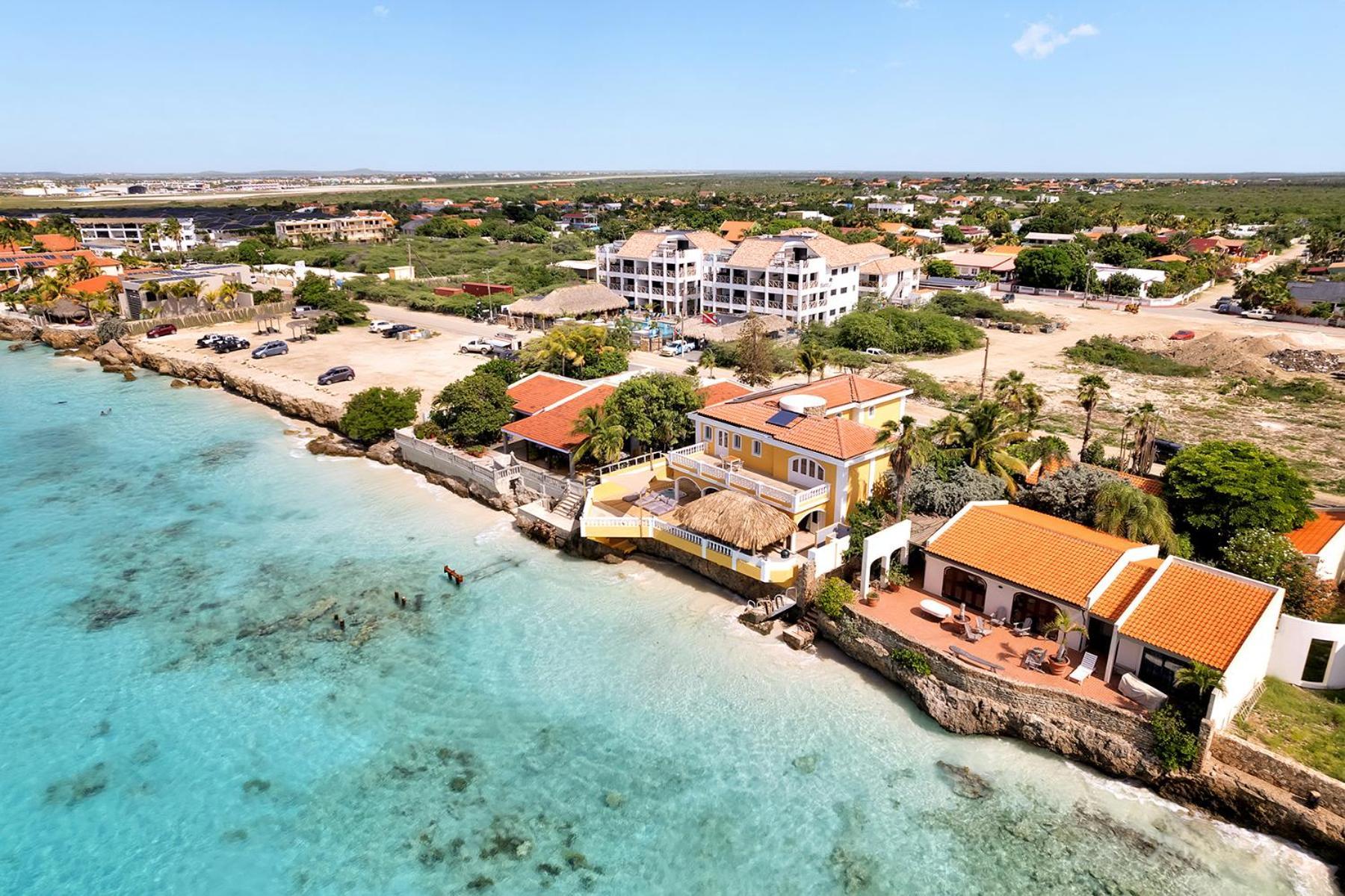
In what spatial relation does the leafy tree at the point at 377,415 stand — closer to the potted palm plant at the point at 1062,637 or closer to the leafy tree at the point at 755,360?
the leafy tree at the point at 755,360

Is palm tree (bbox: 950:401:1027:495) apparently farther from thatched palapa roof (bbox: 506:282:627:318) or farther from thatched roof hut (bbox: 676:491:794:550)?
thatched palapa roof (bbox: 506:282:627:318)

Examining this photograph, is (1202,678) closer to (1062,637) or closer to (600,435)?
(1062,637)

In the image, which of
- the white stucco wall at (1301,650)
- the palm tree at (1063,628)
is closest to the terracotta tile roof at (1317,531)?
the white stucco wall at (1301,650)

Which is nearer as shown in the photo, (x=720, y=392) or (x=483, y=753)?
(x=483, y=753)

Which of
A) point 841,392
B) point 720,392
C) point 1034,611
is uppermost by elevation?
point 841,392

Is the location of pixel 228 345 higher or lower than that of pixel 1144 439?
lower

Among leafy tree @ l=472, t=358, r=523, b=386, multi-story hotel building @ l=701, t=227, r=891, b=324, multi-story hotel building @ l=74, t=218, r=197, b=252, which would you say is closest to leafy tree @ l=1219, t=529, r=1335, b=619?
leafy tree @ l=472, t=358, r=523, b=386

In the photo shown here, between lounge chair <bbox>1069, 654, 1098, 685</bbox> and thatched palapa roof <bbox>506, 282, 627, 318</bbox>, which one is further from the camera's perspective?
thatched palapa roof <bbox>506, 282, 627, 318</bbox>

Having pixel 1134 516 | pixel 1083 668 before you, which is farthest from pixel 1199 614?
pixel 1134 516
